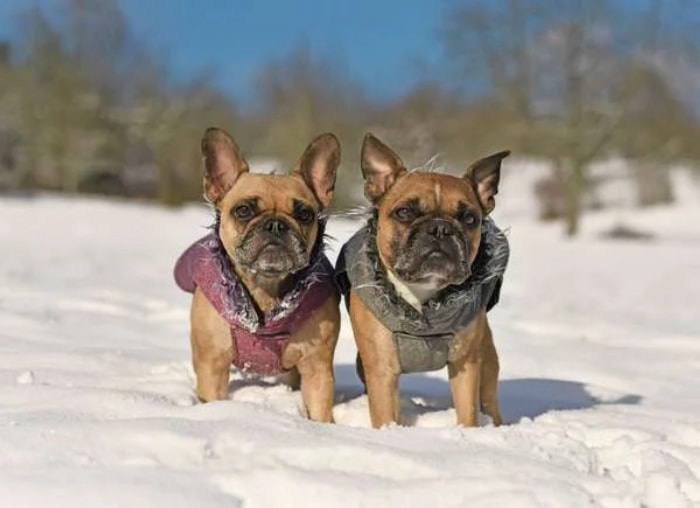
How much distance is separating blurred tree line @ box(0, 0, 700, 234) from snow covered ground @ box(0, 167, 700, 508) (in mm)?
10751

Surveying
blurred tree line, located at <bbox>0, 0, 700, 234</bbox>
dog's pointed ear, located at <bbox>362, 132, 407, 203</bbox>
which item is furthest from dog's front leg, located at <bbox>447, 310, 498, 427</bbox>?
blurred tree line, located at <bbox>0, 0, 700, 234</bbox>

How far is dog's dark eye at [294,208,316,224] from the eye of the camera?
364 centimetres

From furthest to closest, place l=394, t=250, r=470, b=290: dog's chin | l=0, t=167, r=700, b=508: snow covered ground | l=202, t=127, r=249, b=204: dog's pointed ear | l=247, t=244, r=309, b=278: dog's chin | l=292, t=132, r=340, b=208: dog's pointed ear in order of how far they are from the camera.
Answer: l=292, t=132, r=340, b=208: dog's pointed ear
l=202, t=127, r=249, b=204: dog's pointed ear
l=247, t=244, r=309, b=278: dog's chin
l=394, t=250, r=470, b=290: dog's chin
l=0, t=167, r=700, b=508: snow covered ground

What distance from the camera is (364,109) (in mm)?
31766

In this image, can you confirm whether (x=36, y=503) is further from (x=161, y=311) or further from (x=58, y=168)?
(x=58, y=168)

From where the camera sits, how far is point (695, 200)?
3078 centimetres

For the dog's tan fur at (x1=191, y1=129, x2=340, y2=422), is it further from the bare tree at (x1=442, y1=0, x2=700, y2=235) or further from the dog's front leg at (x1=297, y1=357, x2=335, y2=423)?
the bare tree at (x1=442, y1=0, x2=700, y2=235)

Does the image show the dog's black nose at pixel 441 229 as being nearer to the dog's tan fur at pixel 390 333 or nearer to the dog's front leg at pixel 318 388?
the dog's tan fur at pixel 390 333

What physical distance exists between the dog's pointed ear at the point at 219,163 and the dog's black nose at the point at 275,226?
0.43 m

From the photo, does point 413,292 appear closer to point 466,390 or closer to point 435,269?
point 435,269

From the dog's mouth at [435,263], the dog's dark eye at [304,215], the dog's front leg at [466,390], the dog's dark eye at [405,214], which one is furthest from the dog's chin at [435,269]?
the dog's dark eye at [304,215]

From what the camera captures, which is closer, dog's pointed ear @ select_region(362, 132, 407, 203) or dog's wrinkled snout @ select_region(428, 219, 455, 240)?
dog's wrinkled snout @ select_region(428, 219, 455, 240)

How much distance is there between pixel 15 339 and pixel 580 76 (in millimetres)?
19496

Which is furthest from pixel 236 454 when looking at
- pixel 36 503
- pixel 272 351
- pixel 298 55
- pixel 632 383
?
pixel 298 55
